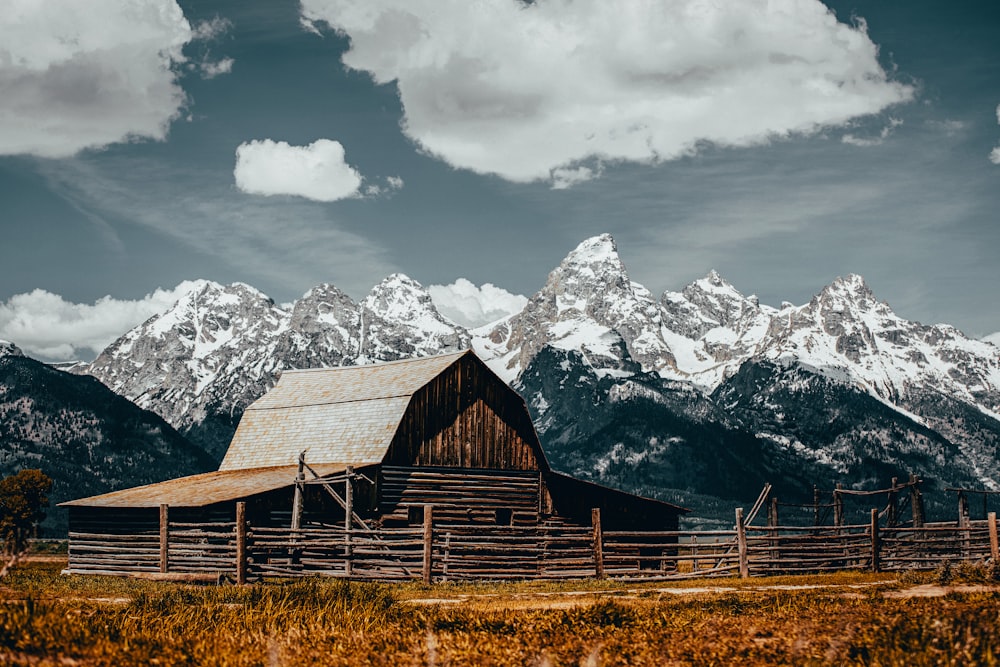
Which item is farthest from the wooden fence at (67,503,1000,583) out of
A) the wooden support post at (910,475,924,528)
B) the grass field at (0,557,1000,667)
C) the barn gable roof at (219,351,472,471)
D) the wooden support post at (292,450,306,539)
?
the grass field at (0,557,1000,667)

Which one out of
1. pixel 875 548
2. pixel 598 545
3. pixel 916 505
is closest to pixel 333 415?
pixel 598 545

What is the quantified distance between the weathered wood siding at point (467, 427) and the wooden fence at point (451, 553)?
382 centimetres

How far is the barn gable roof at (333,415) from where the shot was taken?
138 ft

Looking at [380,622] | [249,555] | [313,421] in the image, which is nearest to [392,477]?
[313,421]

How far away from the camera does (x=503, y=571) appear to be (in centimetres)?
3375

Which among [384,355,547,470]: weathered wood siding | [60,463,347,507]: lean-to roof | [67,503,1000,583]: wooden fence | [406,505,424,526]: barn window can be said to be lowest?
[67,503,1000,583]: wooden fence

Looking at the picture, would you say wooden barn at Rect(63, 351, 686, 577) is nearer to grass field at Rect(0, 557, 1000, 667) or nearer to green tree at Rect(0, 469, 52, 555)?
grass field at Rect(0, 557, 1000, 667)

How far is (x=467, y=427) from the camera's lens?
43.5 m

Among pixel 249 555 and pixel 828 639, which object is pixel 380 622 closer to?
pixel 828 639

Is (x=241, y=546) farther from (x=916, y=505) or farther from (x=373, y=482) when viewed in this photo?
(x=916, y=505)

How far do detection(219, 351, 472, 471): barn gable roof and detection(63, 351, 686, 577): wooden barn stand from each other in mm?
73

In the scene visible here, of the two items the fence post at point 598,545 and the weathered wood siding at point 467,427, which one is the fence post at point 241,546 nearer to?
the weathered wood siding at point 467,427

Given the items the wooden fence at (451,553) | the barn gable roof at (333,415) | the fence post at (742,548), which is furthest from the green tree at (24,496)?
the fence post at (742,548)

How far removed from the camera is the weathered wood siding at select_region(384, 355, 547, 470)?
138 ft
